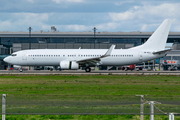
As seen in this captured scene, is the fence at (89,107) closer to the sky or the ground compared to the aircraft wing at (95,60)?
closer to the ground

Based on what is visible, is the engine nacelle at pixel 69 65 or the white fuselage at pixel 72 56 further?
the white fuselage at pixel 72 56

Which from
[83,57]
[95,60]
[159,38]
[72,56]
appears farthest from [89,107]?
[159,38]

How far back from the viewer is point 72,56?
48594mm

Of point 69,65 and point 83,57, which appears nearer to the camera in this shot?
point 69,65

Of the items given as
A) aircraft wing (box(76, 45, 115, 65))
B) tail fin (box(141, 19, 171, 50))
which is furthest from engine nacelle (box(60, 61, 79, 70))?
tail fin (box(141, 19, 171, 50))

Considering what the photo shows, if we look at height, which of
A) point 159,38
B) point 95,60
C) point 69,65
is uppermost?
point 159,38

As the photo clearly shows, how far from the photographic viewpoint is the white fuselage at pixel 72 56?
1898 inches

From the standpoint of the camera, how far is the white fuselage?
48.2 metres

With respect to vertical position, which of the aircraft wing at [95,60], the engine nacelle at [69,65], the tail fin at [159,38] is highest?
the tail fin at [159,38]

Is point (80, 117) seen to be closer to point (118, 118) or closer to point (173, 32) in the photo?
point (118, 118)

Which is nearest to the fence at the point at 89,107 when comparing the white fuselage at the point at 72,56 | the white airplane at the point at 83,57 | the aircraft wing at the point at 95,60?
the aircraft wing at the point at 95,60

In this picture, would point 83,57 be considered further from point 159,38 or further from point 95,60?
point 159,38

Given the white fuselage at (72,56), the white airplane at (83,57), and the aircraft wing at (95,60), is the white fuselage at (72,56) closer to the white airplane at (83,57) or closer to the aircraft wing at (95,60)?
the white airplane at (83,57)

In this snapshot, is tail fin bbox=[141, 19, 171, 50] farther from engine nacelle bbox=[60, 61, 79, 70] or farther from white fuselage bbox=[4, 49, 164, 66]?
engine nacelle bbox=[60, 61, 79, 70]
